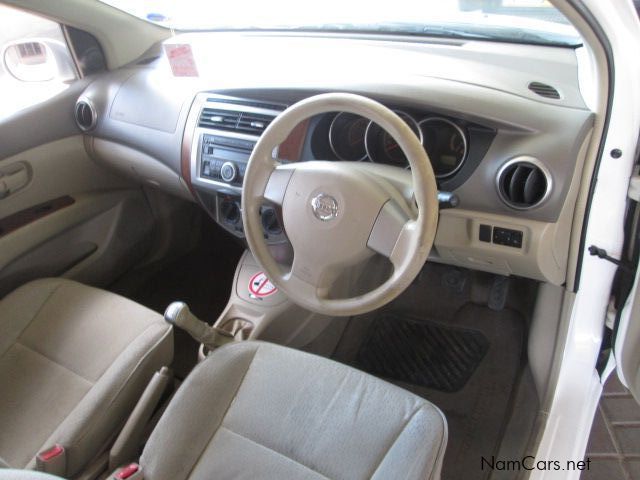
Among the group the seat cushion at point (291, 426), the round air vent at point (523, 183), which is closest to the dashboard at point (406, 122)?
the round air vent at point (523, 183)

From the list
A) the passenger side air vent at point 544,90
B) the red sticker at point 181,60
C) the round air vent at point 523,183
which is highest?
the red sticker at point 181,60

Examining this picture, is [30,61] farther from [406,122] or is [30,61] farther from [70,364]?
[406,122]

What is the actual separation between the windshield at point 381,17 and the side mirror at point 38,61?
0.83 feet

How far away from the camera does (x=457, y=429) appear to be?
1.59 m

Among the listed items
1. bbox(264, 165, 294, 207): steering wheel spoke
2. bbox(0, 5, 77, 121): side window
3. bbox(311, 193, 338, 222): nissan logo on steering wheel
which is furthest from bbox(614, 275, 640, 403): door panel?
bbox(0, 5, 77, 121): side window

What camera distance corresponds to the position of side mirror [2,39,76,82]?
1776 millimetres

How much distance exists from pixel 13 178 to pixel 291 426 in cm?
116

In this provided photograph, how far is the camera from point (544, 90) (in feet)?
3.83

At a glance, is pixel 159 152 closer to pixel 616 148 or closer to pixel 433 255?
pixel 433 255

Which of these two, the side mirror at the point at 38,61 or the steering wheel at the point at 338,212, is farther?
the side mirror at the point at 38,61

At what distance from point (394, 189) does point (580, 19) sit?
1.42 ft

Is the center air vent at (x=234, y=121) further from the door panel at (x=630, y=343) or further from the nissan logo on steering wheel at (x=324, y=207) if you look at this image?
the door panel at (x=630, y=343)

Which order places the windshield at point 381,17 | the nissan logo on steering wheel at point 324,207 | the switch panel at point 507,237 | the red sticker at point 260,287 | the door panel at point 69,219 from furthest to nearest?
the door panel at point 69,219 < the red sticker at point 260,287 < the windshield at point 381,17 < the switch panel at point 507,237 < the nissan logo on steering wheel at point 324,207

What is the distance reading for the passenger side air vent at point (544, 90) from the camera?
1.15m
